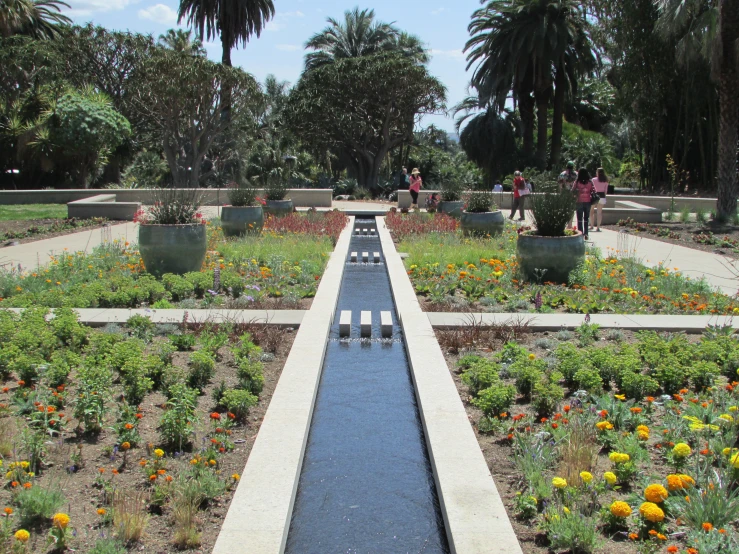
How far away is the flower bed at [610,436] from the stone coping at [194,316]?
1.84 meters

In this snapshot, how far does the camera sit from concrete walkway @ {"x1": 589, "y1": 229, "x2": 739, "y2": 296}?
1143 cm

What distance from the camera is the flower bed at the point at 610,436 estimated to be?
3754 millimetres

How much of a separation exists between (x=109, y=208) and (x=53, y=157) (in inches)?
397

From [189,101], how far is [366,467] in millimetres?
31414

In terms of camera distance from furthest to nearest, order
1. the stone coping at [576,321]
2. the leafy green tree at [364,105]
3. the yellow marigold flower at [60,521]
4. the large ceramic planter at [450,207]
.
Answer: the leafy green tree at [364,105] → the large ceramic planter at [450,207] → the stone coping at [576,321] → the yellow marigold flower at [60,521]

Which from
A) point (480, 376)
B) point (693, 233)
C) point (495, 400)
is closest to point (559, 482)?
point (495, 400)

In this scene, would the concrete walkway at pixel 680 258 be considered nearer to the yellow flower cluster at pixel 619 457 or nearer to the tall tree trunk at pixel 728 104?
the tall tree trunk at pixel 728 104

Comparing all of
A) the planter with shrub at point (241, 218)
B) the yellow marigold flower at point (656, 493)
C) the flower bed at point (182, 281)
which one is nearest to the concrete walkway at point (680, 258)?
the flower bed at point (182, 281)

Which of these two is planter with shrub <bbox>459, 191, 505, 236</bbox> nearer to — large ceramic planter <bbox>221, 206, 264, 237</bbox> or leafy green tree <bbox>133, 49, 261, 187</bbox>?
large ceramic planter <bbox>221, 206, 264, 237</bbox>

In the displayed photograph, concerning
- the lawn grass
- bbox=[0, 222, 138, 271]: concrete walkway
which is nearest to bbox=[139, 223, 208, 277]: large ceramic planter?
bbox=[0, 222, 138, 271]: concrete walkway

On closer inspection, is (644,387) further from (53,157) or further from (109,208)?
(53,157)

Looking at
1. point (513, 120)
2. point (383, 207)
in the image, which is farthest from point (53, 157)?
point (513, 120)

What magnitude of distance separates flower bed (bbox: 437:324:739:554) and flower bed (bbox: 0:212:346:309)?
3.25 meters

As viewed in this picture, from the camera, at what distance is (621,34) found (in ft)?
101
